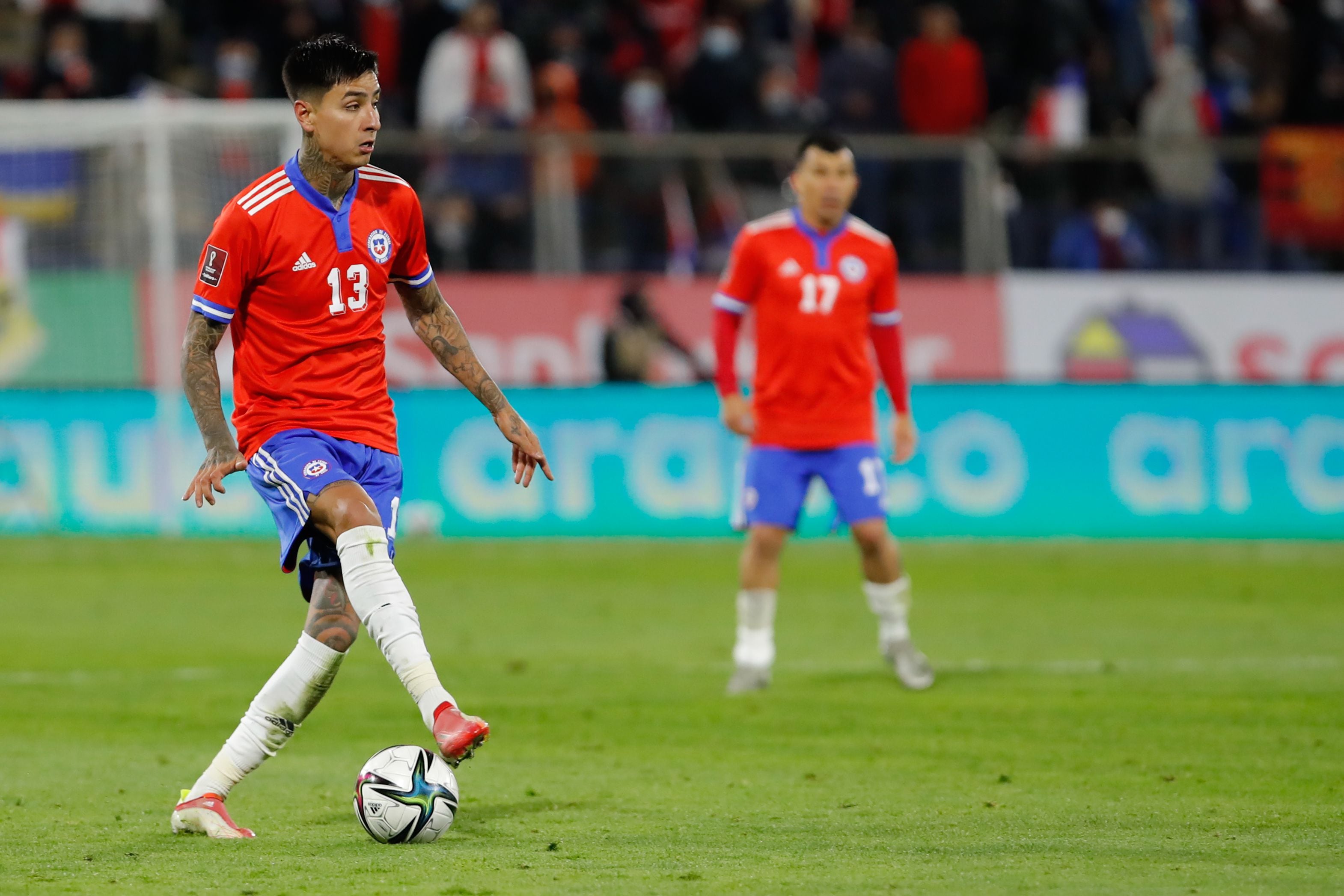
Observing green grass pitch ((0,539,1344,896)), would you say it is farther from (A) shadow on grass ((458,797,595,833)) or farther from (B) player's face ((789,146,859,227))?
(B) player's face ((789,146,859,227))

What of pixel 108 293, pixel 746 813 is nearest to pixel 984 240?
pixel 108 293

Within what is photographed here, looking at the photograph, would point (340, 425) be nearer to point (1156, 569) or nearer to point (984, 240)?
point (1156, 569)

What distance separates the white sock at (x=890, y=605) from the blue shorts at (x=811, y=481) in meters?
0.36

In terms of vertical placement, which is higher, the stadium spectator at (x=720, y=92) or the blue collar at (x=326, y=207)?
the stadium spectator at (x=720, y=92)

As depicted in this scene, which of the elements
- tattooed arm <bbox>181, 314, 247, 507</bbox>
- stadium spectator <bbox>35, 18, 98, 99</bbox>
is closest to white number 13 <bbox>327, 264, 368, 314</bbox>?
tattooed arm <bbox>181, 314, 247, 507</bbox>

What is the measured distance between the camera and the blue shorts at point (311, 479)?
6.16 m

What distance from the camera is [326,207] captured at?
6.36 metres

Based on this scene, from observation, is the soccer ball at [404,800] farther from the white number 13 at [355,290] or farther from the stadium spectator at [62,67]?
the stadium spectator at [62,67]

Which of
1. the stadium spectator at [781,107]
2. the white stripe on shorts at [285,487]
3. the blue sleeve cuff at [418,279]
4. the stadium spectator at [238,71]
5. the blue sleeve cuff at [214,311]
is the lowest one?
the white stripe on shorts at [285,487]

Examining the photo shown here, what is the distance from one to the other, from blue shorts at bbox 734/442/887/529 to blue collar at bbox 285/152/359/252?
12.9ft

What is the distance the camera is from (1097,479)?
58.6 feet

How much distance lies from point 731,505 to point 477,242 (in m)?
3.50

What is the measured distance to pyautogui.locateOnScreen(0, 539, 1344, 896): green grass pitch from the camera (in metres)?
5.62

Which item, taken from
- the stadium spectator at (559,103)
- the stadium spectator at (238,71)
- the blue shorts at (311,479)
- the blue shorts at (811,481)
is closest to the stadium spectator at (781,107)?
the stadium spectator at (559,103)
